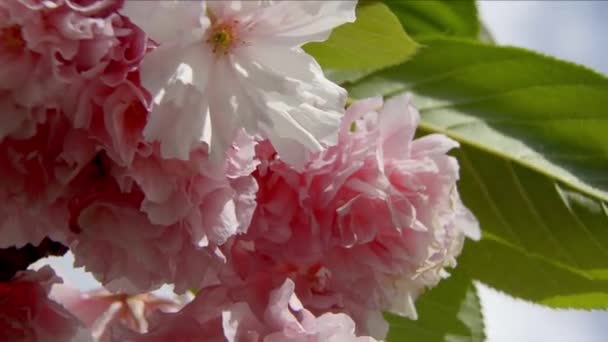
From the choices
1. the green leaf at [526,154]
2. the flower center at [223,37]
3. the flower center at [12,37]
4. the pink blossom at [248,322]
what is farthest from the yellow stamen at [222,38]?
the green leaf at [526,154]

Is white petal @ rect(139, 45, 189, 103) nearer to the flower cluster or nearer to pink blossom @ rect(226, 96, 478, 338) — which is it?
the flower cluster

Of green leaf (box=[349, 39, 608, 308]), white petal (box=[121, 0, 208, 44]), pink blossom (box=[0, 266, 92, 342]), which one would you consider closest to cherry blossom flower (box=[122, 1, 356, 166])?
white petal (box=[121, 0, 208, 44])

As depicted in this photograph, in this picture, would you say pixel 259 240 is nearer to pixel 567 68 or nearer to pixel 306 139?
pixel 306 139

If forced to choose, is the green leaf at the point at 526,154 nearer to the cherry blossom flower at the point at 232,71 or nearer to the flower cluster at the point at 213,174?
the flower cluster at the point at 213,174

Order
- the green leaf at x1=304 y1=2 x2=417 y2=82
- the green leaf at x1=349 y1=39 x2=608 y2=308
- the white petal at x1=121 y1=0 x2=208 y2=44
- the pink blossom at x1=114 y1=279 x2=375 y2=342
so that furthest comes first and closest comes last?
the green leaf at x1=349 y1=39 x2=608 y2=308 → the green leaf at x1=304 y1=2 x2=417 y2=82 → the pink blossom at x1=114 y1=279 x2=375 y2=342 → the white petal at x1=121 y1=0 x2=208 y2=44

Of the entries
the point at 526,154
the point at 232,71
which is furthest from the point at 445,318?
the point at 232,71
